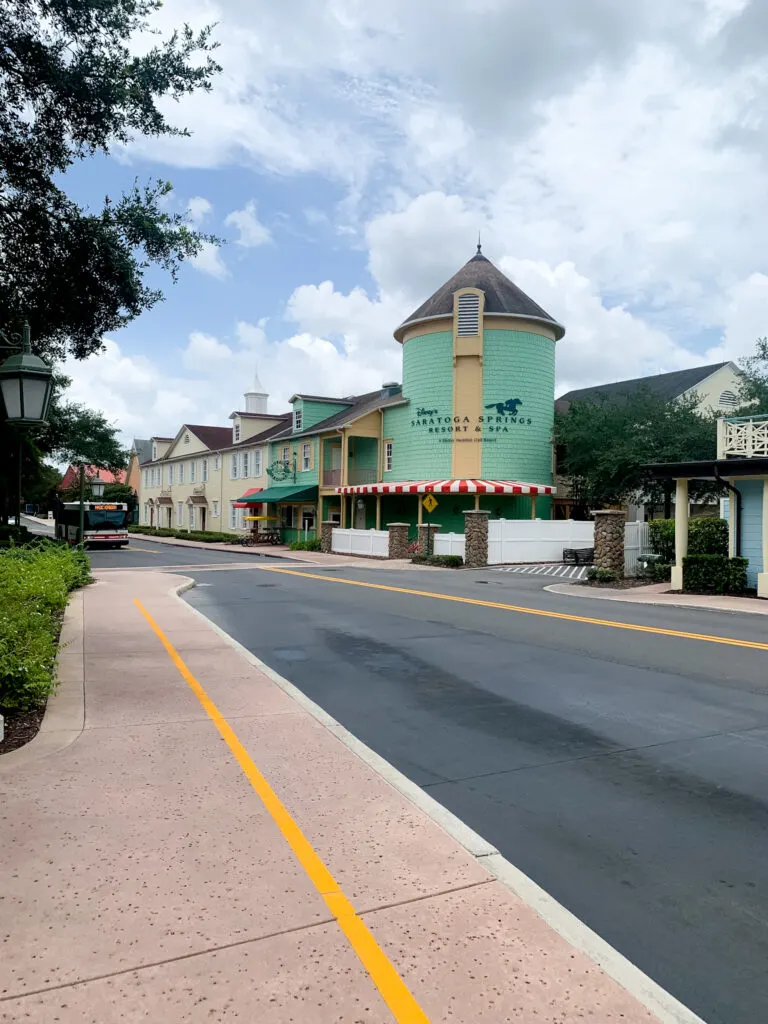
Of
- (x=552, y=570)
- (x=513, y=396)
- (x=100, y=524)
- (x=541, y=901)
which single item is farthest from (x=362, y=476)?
(x=541, y=901)

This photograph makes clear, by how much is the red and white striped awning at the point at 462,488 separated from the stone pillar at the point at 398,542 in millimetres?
2371

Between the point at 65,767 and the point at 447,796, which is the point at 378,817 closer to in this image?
the point at 447,796

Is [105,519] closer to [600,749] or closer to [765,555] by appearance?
[765,555]

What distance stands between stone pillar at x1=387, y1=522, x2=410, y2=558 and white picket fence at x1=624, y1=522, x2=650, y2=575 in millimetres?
10060

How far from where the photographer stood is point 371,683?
27.5 feet

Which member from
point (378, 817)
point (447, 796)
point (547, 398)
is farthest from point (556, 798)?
point (547, 398)

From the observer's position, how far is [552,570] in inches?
1055

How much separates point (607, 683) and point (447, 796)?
3.91m

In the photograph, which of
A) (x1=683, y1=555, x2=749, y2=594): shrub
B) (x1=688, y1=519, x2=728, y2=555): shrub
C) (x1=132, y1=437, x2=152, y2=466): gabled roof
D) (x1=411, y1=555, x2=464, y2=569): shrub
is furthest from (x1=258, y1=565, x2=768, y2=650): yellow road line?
(x1=132, y1=437, x2=152, y2=466): gabled roof

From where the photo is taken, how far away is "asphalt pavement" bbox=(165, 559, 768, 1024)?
3502 mm

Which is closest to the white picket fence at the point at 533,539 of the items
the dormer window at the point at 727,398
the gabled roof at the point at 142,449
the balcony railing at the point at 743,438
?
the balcony railing at the point at 743,438

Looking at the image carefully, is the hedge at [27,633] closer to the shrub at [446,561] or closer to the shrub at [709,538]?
the shrub at [709,538]

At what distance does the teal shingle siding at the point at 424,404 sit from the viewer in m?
35.2

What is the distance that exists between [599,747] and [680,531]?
49.9 feet
